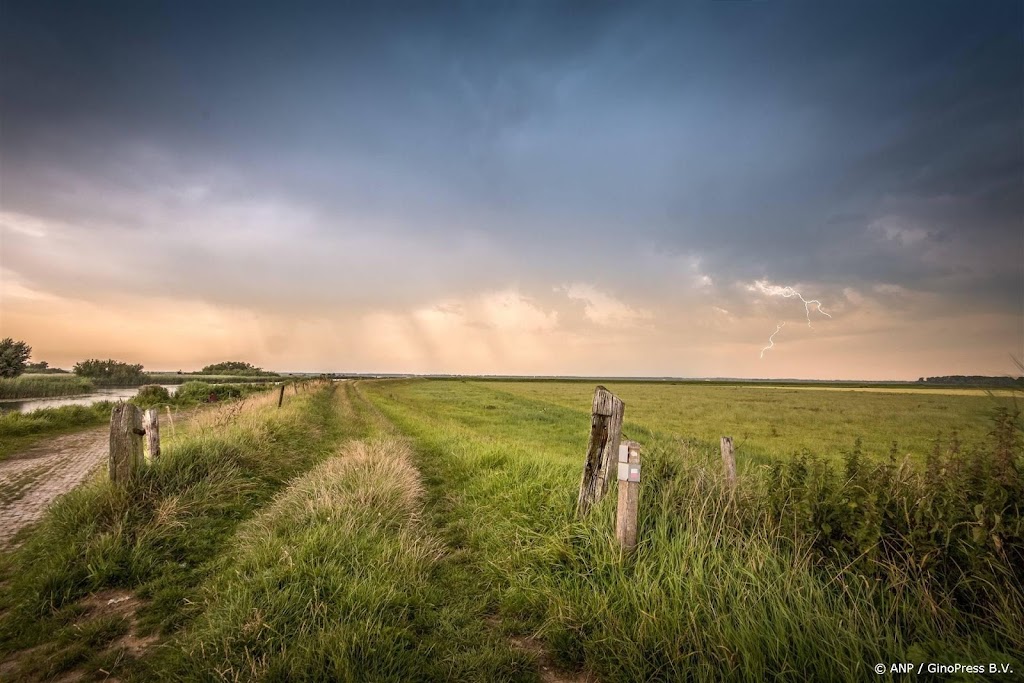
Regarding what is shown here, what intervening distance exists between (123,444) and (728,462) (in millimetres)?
9533

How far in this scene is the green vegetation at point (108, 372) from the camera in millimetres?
62906

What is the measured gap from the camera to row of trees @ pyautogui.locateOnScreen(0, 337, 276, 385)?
37312mm

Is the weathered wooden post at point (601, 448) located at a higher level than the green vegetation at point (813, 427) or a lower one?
higher

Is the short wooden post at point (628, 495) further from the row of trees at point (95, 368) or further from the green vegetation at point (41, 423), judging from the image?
the row of trees at point (95, 368)

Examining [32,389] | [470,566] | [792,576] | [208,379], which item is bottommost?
[208,379]

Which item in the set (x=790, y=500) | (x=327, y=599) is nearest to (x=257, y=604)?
(x=327, y=599)

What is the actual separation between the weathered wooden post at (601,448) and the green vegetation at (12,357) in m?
54.2

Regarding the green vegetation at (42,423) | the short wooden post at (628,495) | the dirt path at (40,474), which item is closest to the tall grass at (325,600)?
the short wooden post at (628,495)

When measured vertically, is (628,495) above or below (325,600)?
above

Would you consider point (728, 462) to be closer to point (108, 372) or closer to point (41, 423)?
point (41, 423)

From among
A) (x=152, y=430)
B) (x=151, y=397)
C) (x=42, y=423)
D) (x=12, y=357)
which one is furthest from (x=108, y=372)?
(x=152, y=430)

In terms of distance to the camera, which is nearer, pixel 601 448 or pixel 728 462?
pixel 601 448

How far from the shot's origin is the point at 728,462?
614 centimetres

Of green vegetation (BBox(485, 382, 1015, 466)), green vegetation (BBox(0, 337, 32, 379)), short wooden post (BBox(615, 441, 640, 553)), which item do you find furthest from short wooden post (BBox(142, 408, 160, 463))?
green vegetation (BBox(0, 337, 32, 379))
